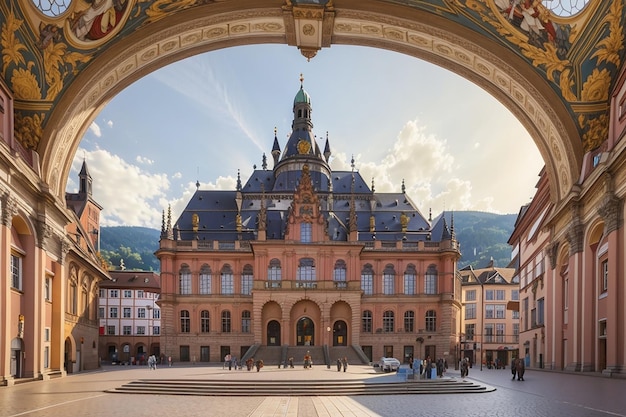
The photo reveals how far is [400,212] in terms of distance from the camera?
8319 cm

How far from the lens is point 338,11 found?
26.0 meters

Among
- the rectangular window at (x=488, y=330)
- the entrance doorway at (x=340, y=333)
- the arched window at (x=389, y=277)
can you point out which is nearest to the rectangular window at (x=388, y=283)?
Result: the arched window at (x=389, y=277)

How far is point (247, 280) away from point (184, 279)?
7623 mm

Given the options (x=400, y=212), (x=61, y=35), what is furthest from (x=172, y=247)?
(x=61, y=35)

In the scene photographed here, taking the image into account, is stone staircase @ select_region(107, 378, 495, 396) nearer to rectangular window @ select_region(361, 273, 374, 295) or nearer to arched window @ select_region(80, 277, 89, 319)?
arched window @ select_region(80, 277, 89, 319)

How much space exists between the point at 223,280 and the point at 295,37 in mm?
49032

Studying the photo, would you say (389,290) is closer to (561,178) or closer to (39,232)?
(561,178)

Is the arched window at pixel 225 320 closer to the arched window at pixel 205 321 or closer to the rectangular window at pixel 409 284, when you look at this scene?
the arched window at pixel 205 321

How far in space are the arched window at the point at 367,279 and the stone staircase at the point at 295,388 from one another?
1686 inches

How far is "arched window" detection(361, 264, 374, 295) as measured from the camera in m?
72.4

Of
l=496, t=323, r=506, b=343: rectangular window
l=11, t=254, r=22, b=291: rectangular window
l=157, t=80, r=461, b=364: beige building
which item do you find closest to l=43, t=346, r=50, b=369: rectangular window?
l=11, t=254, r=22, b=291: rectangular window

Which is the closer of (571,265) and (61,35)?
(61,35)

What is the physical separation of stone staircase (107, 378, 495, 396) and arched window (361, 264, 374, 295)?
42815mm

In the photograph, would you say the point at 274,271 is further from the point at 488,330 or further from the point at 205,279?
the point at 488,330
